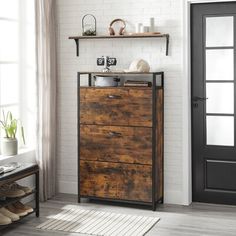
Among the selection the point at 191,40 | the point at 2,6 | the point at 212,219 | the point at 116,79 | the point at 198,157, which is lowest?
the point at 212,219

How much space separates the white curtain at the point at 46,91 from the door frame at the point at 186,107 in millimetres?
1483

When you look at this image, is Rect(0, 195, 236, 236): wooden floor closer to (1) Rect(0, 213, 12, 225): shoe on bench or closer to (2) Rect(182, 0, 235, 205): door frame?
(1) Rect(0, 213, 12, 225): shoe on bench

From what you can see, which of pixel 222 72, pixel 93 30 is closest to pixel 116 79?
pixel 93 30

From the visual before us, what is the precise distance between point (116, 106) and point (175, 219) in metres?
1.30

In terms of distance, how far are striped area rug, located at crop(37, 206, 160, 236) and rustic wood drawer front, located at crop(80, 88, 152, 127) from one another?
3.11 ft

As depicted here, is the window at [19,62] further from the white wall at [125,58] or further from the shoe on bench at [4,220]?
the shoe on bench at [4,220]

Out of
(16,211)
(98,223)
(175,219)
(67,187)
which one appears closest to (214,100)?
(175,219)

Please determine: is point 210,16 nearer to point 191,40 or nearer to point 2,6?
point 191,40

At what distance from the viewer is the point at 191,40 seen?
5.57 m

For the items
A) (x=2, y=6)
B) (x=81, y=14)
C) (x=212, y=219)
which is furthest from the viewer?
(x=81, y=14)

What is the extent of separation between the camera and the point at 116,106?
17.8 feet

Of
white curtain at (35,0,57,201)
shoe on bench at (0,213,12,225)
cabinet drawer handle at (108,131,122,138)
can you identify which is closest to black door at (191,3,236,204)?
cabinet drawer handle at (108,131,122,138)

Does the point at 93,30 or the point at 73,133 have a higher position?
the point at 93,30

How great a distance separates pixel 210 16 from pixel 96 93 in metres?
1.45
